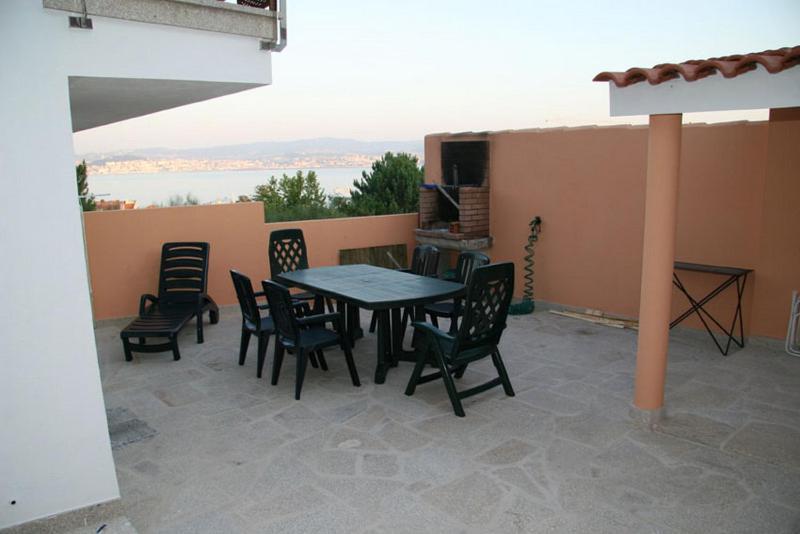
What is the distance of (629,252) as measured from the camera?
23.0ft

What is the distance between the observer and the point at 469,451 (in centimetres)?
399

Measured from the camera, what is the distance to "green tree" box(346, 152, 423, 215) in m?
14.6

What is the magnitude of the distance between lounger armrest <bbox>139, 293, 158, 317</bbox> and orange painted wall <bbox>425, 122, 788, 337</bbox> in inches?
166

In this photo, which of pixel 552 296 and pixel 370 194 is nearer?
pixel 552 296

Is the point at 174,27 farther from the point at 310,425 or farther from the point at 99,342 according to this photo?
the point at 99,342

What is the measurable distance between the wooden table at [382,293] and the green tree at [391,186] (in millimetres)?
8240

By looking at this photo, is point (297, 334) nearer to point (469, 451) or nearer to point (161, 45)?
point (469, 451)

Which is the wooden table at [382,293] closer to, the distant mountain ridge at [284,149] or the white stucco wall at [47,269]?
the white stucco wall at [47,269]

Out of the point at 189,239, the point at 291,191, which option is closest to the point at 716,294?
the point at 189,239

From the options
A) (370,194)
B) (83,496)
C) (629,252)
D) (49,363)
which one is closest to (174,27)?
(49,363)

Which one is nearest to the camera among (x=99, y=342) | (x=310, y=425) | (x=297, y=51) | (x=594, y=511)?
(x=594, y=511)

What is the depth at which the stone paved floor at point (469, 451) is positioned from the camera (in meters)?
3.26

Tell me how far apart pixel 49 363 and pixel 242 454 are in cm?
144

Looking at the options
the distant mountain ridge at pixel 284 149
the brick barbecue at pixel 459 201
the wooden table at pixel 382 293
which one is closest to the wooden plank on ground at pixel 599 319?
the brick barbecue at pixel 459 201
